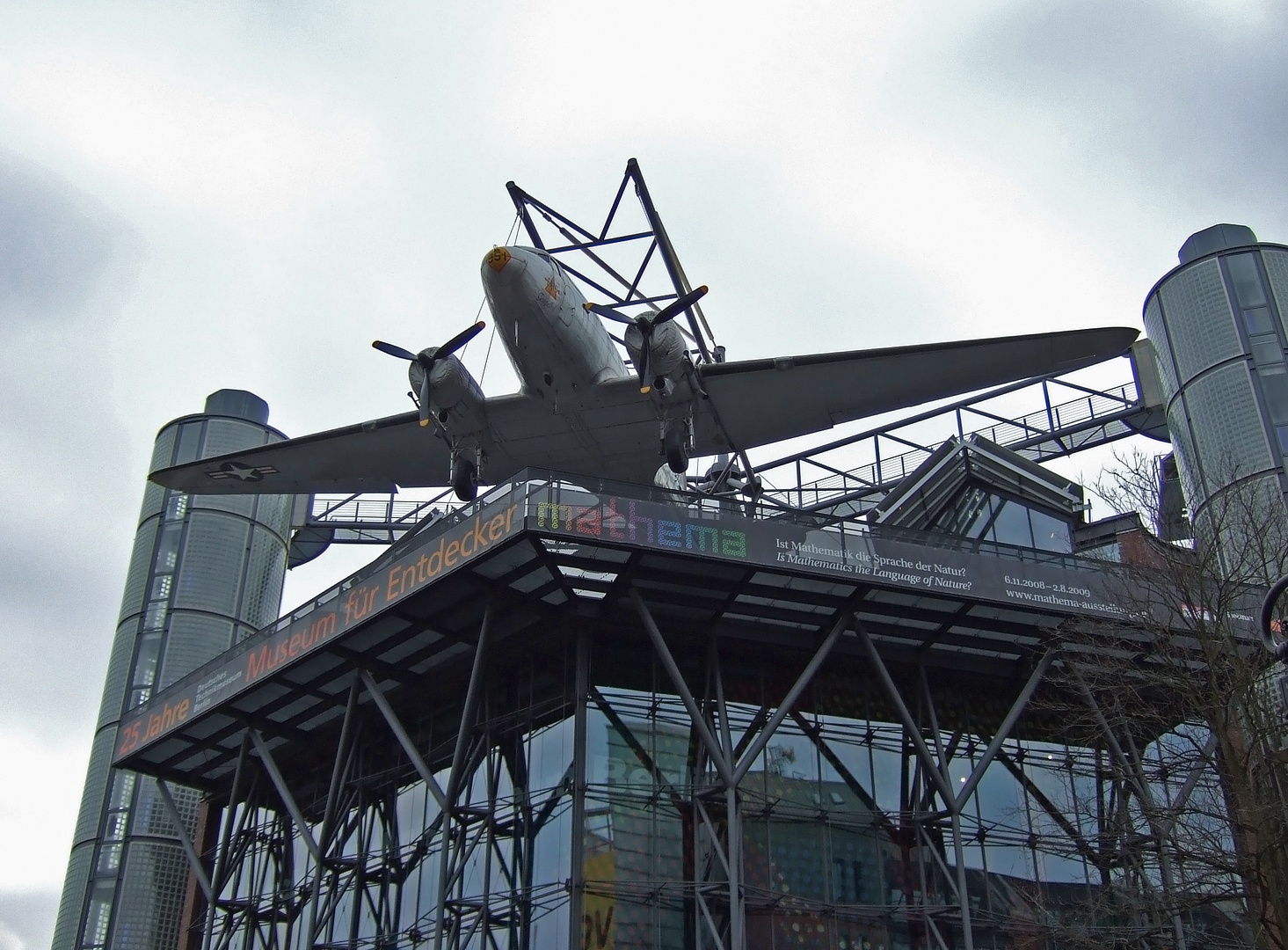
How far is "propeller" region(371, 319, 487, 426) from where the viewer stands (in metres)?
30.8

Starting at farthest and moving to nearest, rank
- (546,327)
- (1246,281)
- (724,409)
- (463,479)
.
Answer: (1246,281) → (724,409) → (463,479) → (546,327)

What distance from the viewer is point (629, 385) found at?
103 feet

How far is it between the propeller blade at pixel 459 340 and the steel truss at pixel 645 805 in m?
7.00

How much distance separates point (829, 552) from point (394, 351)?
12.0 meters

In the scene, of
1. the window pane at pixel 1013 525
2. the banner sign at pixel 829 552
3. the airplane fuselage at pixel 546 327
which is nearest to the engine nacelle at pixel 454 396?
the airplane fuselage at pixel 546 327

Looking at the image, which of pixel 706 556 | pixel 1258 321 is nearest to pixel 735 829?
pixel 706 556

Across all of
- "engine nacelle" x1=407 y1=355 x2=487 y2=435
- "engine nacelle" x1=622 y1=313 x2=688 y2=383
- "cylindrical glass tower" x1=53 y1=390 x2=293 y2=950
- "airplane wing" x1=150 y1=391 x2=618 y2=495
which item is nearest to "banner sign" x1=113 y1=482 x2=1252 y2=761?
"engine nacelle" x1=622 y1=313 x2=688 y2=383

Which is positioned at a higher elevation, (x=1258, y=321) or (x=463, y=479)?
(x=1258, y=321)

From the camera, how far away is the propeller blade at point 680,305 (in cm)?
2822

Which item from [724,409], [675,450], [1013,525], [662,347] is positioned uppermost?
[724,409]

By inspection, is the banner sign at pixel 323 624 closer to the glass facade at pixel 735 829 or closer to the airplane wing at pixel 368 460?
the glass facade at pixel 735 829

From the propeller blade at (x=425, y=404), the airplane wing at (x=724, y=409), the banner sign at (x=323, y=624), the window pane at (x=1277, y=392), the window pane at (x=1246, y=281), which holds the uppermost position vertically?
the window pane at (x=1246, y=281)

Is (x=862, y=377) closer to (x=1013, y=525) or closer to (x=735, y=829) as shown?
(x=1013, y=525)

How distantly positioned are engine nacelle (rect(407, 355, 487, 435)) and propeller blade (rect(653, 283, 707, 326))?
17.5 ft
